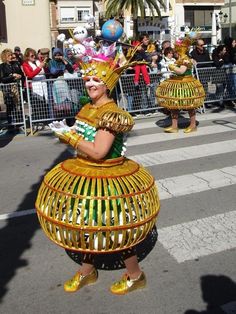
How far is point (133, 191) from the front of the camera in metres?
3.21

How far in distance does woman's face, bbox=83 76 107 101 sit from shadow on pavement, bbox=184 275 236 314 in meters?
1.77

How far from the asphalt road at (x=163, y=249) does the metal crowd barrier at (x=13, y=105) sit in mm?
2287

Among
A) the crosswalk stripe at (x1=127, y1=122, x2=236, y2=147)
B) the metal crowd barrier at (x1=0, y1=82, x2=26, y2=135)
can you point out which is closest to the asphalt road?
the crosswalk stripe at (x1=127, y1=122, x2=236, y2=147)

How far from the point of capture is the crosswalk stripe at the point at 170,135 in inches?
350

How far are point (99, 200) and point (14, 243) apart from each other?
183cm

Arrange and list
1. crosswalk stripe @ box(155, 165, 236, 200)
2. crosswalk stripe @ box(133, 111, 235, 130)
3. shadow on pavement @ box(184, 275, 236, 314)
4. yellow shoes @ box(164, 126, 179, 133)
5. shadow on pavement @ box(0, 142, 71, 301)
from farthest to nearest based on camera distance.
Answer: crosswalk stripe @ box(133, 111, 235, 130)
yellow shoes @ box(164, 126, 179, 133)
crosswalk stripe @ box(155, 165, 236, 200)
shadow on pavement @ box(0, 142, 71, 301)
shadow on pavement @ box(184, 275, 236, 314)

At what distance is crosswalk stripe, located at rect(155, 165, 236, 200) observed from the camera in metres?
5.96

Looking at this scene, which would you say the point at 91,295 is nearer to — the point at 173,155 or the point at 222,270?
the point at 222,270

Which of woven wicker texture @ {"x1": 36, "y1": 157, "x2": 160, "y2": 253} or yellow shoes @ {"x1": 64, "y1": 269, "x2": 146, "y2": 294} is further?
yellow shoes @ {"x1": 64, "y1": 269, "x2": 146, "y2": 294}

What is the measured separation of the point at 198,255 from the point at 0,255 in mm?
1906

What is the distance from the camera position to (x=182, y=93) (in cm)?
869

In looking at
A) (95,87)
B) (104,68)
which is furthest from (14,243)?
(104,68)

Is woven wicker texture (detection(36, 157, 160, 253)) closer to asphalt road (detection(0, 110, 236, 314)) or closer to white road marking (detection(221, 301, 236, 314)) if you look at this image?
asphalt road (detection(0, 110, 236, 314))

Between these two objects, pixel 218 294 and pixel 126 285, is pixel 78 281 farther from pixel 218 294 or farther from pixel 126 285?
pixel 218 294
